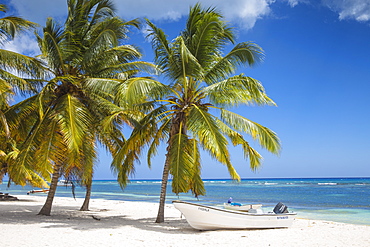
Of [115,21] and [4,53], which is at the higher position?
[115,21]

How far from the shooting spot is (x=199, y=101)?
10398 mm

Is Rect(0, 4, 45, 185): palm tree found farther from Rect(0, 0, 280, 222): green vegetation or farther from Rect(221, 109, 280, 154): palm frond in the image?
Rect(221, 109, 280, 154): palm frond

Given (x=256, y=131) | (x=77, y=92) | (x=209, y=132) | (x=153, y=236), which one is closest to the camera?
(x=153, y=236)

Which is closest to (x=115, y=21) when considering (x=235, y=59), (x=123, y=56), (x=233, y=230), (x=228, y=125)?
(x=123, y=56)

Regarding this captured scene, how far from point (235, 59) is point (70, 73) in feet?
18.7

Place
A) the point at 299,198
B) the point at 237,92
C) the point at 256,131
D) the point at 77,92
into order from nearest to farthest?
the point at 256,131 → the point at 237,92 → the point at 77,92 → the point at 299,198

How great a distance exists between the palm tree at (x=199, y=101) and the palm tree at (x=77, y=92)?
1.09 m

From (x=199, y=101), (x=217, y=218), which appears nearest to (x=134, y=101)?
(x=199, y=101)

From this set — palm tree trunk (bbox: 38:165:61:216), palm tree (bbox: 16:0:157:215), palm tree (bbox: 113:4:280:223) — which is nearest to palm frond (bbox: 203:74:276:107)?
palm tree (bbox: 113:4:280:223)

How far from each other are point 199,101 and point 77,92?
172 inches

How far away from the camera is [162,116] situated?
1097 centimetres

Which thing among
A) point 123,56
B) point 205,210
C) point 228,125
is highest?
point 123,56

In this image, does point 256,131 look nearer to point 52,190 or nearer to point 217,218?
point 217,218

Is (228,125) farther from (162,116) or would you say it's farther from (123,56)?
(123,56)
